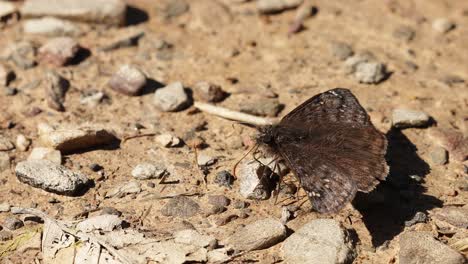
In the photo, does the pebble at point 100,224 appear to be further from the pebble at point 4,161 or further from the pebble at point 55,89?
the pebble at point 55,89

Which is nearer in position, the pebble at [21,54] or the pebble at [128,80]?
the pebble at [128,80]

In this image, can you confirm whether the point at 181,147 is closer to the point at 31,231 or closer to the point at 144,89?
the point at 144,89

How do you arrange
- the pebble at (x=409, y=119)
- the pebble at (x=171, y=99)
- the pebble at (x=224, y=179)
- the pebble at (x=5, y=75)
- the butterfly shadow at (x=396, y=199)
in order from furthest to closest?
1. the pebble at (x=5, y=75)
2. the pebble at (x=171, y=99)
3. the pebble at (x=409, y=119)
4. the pebble at (x=224, y=179)
5. the butterfly shadow at (x=396, y=199)

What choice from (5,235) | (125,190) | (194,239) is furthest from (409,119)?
(5,235)

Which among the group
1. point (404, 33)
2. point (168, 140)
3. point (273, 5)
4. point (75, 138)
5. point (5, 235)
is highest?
point (273, 5)

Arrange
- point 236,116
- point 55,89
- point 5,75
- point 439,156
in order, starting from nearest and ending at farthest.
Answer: point 439,156 < point 236,116 < point 55,89 < point 5,75

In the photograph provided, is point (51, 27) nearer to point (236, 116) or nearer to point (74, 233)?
point (236, 116)

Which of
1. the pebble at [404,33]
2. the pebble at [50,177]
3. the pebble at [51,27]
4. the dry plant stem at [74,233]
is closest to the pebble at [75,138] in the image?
the pebble at [50,177]

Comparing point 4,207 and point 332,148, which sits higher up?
point 332,148
